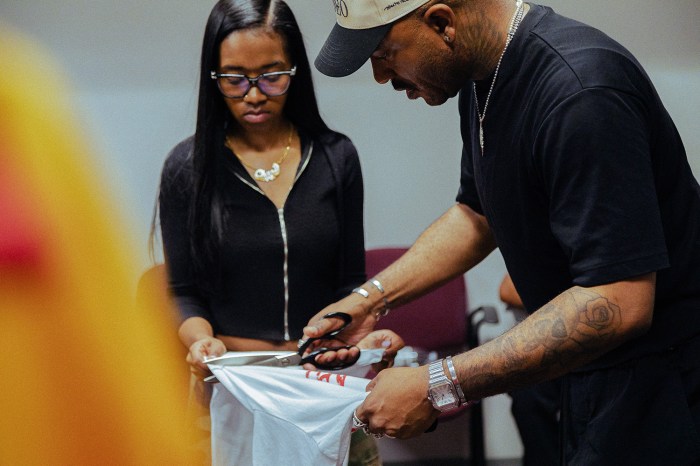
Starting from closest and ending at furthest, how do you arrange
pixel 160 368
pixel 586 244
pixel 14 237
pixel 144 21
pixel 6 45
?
pixel 14 237 → pixel 6 45 → pixel 160 368 → pixel 586 244 → pixel 144 21

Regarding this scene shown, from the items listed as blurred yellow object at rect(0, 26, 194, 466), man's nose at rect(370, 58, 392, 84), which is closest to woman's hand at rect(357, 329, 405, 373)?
man's nose at rect(370, 58, 392, 84)

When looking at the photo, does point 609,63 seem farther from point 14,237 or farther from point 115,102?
point 115,102

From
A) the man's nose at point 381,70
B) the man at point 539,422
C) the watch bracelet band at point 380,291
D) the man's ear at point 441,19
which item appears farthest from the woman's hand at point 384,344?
the man at point 539,422

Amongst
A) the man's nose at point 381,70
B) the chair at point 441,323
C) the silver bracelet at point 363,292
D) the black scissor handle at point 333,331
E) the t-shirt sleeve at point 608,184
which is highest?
the man's nose at point 381,70

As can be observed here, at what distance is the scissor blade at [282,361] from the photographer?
2.11m

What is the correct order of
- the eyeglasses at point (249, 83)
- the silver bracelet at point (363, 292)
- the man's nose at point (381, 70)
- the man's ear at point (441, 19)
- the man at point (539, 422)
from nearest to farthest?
the man's ear at point (441, 19) → the man's nose at point (381, 70) → the silver bracelet at point (363, 292) → the eyeglasses at point (249, 83) → the man at point (539, 422)

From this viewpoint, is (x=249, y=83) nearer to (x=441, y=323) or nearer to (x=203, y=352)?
(x=203, y=352)

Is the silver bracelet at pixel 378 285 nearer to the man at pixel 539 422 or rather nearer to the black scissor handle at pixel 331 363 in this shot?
the black scissor handle at pixel 331 363

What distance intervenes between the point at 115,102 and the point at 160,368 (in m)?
2.89

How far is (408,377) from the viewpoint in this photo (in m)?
1.64

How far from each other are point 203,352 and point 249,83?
0.74 m

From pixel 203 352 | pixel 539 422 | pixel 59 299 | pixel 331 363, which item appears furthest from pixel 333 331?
pixel 539 422

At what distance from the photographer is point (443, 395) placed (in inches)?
62.7

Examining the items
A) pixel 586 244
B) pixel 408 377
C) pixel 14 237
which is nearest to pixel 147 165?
pixel 408 377
